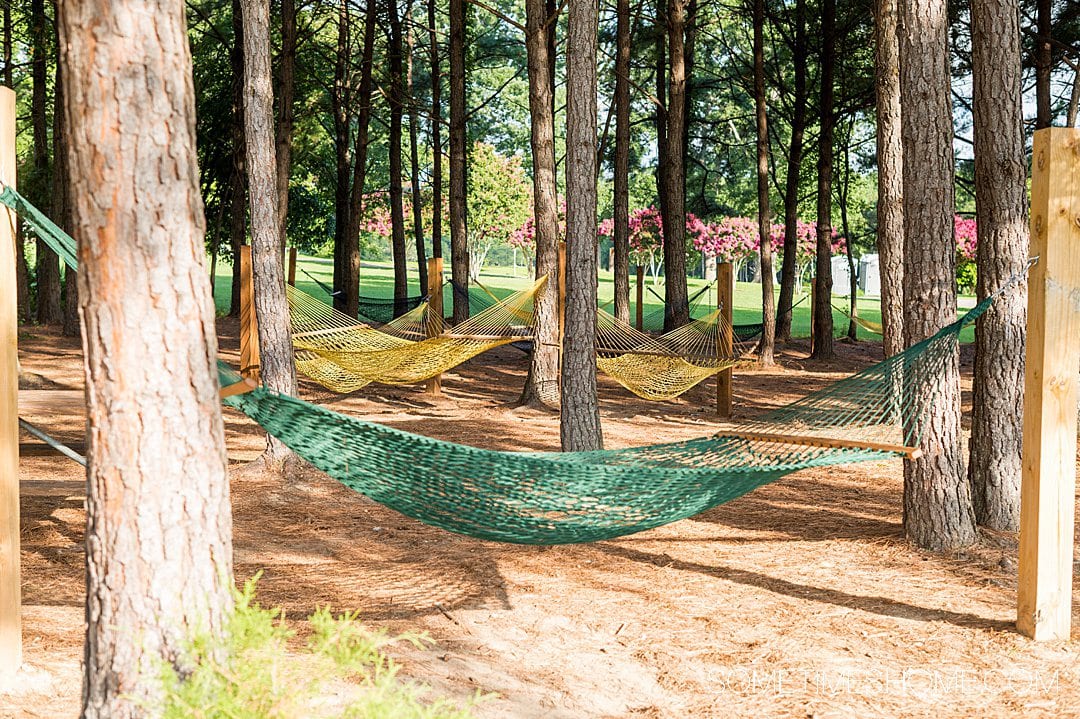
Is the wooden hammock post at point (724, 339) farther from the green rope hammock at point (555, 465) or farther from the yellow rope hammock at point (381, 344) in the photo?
the green rope hammock at point (555, 465)

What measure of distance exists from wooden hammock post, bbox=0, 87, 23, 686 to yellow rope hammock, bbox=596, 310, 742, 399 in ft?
13.9

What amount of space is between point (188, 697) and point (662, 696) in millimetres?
1311

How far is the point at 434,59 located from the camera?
41.5 feet

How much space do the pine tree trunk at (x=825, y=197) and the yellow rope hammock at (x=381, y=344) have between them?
4056mm

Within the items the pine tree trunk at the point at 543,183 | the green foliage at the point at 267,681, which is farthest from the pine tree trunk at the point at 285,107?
the green foliage at the point at 267,681

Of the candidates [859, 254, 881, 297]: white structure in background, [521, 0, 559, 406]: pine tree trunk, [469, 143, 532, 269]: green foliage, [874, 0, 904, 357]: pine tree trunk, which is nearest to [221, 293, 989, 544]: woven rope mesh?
[874, 0, 904, 357]: pine tree trunk

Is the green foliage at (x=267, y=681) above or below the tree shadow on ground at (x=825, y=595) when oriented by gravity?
above

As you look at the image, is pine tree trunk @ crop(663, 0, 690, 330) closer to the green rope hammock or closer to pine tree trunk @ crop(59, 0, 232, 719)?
the green rope hammock

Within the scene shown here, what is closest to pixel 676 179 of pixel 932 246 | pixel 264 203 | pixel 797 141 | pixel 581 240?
pixel 797 141

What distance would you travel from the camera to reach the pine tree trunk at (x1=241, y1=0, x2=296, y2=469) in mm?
4734

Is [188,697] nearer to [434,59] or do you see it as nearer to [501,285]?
[434,59]

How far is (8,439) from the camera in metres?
2.56

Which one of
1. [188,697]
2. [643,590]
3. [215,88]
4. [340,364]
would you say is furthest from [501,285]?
[188,697]

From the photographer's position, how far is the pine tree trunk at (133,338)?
5.89 ft
